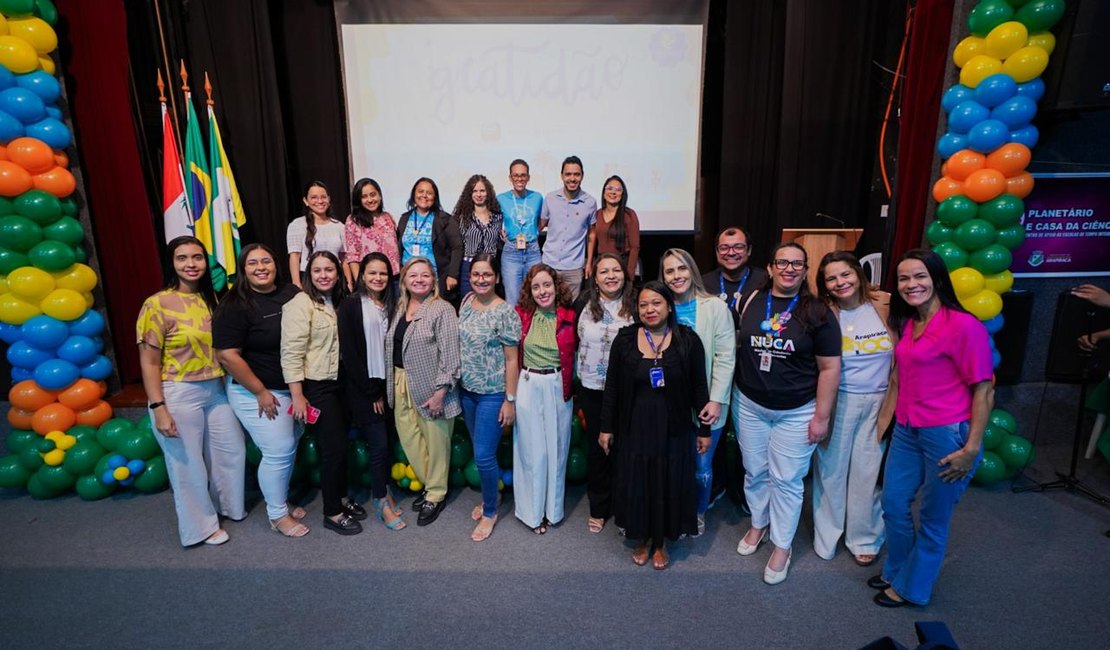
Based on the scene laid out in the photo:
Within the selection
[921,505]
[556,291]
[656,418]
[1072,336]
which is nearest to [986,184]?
[1072,336]

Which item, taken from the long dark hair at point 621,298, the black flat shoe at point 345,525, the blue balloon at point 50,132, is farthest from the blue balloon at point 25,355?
the long dark hair at point 621,298

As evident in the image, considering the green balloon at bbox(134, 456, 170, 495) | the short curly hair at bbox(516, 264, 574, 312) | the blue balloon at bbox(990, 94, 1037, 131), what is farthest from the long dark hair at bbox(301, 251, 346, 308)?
the blue balloon at bbox(990, 94, 1037, 131)

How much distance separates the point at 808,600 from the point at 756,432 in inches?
28.8

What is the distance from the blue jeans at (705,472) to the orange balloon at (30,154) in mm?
4145

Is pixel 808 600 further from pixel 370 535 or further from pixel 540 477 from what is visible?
pixel 370 535

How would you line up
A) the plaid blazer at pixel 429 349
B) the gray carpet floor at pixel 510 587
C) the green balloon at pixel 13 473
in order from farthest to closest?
1. the green balloon at pixel 13 473
2. the plaid blazer at pixel 429 349
3. the gray carpet floor at pixel 510 587

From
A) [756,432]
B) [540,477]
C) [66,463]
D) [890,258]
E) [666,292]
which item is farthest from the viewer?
[890,258]

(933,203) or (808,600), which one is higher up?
(933,203)

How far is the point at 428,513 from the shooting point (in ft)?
10.1

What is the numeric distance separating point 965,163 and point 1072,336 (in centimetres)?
125

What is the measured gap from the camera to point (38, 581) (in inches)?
104

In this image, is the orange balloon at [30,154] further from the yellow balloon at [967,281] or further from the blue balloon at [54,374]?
the yellow balloon at [967,281]

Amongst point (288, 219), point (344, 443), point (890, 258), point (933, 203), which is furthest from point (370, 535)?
point (890, 258)

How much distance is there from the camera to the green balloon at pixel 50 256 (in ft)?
11.0
